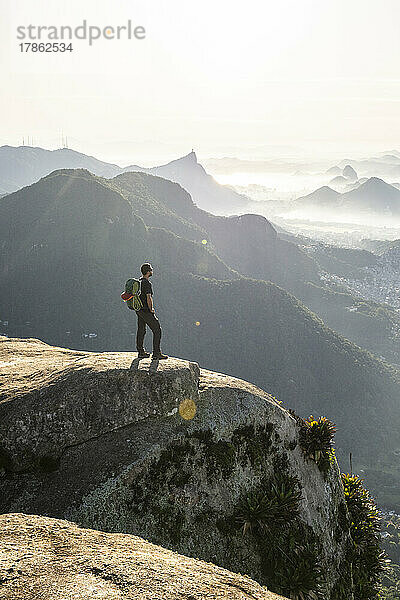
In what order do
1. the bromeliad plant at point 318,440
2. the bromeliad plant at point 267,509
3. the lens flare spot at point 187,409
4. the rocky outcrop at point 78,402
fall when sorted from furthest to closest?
the bromeliad plant at point 318,440 → the lens flare spot at point 187,409 → the bromeliad plant at point 267,509 → the rocky outcrop at point 78,402

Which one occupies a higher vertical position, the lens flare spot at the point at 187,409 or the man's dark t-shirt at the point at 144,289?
the man's dark t-shirt at the point at 144,289

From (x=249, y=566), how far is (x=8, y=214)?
196m

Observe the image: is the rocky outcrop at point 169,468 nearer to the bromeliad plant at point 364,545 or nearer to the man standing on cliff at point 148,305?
the man standing on cliff at point 148,305

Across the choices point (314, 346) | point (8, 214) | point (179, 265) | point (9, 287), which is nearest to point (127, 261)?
point (179, 265)

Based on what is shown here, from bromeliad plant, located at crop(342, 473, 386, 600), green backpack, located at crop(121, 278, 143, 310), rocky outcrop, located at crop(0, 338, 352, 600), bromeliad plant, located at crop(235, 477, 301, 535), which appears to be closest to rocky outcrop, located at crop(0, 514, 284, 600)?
rocky outcrop, located at crop(0, 338, 352, 600)

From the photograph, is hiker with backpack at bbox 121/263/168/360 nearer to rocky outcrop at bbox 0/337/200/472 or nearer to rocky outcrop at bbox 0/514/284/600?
rocky outcrop at bbox 0/337/200/472

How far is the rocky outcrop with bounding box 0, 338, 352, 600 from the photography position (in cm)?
1198

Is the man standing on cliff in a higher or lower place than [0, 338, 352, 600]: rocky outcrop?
higher

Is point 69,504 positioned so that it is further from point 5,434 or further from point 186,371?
point 186,371

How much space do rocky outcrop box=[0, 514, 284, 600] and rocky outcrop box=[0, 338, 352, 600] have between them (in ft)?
4.29

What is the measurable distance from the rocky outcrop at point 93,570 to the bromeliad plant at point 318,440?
8.10m

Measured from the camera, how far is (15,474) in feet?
41.4

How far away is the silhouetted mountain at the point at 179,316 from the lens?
143000mm

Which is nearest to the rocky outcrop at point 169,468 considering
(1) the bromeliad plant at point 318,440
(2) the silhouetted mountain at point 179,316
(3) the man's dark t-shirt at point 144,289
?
(1) the bromeliad plant at point 318,440
